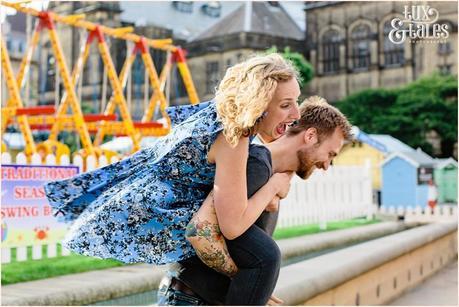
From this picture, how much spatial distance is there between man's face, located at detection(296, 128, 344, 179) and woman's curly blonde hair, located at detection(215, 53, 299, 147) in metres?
0.28

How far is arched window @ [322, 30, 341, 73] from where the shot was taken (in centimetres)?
5019

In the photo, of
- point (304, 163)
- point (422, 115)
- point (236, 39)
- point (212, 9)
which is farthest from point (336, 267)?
point (212, 9)

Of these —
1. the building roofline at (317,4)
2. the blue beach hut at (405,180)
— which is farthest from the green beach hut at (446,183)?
the building roofline at (317,4)

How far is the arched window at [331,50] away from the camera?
50188 millimetres

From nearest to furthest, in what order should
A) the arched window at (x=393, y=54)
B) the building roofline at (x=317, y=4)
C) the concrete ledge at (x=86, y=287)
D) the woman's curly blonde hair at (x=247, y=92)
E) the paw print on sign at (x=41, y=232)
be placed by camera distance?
1. the woman's curly blonde hair at (x=247, y=92)
2. the concrete ledge at (x=86, y=287)
3. the paw print on sign at (x=41, y=232)
4. the arched window at (x=393, y=54)
5. the building roofline at (x=317, y=4)

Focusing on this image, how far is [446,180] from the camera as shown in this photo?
1950cm

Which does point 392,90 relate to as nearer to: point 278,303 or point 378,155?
point 378,155

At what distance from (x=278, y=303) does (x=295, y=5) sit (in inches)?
2227

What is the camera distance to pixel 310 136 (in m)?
1.90

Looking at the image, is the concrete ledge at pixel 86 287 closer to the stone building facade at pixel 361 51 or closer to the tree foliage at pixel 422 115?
the tree foliage at pixel 422 115

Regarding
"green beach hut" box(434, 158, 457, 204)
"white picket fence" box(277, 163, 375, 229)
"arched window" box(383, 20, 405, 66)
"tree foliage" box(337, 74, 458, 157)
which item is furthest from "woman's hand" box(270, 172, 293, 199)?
"arched window" box(383, 20, 405, 66)

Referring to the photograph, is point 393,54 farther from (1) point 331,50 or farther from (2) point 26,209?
(2) point 26,209

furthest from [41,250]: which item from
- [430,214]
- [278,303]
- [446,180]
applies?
[446,180]

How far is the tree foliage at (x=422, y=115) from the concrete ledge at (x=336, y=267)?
101 feet
